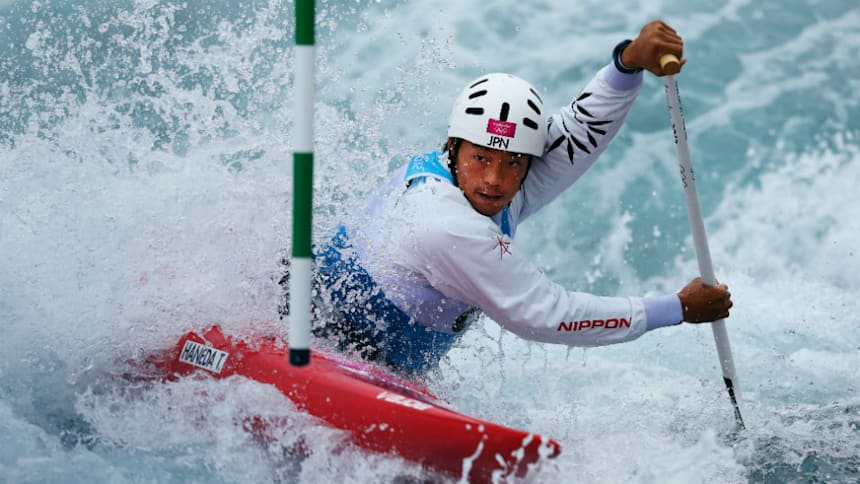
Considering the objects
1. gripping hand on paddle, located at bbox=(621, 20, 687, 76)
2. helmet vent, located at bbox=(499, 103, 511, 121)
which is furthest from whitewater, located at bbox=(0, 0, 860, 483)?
gripping hand on paddle, located at bbox=(621, 20, 687, 76)

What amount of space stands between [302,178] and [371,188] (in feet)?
5.69

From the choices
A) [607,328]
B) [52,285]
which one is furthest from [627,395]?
[52,285]

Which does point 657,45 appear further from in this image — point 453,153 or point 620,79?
point 453,153

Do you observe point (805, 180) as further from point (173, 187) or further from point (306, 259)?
point (306, 259)

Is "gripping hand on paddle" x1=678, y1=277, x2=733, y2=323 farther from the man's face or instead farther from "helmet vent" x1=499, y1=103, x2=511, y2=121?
"helmet vent" x1=499, y1=103, x2=511, y2=121

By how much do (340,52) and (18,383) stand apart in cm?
537

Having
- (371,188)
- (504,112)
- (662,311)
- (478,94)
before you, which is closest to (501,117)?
(504,112)

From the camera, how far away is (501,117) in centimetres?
350

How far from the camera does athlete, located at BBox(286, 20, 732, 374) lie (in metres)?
3.32

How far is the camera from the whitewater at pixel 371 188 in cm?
353

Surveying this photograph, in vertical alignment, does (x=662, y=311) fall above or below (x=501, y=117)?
below

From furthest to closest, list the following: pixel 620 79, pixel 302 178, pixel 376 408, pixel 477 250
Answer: pixel 620 79
pixel 477 250
pixel 376 408
pixel 302 178

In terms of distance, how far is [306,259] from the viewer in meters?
2.35

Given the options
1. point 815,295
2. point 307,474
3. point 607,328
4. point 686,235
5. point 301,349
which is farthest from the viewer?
point 686,235
